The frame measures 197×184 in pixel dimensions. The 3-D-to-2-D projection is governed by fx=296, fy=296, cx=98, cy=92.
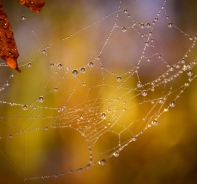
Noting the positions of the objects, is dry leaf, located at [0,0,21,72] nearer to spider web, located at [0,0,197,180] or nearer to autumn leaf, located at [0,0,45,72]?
autumn leaf, located at [0,0,45,72]

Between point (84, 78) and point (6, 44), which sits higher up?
point (6, 44)

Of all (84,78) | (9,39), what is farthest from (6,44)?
(84,78)

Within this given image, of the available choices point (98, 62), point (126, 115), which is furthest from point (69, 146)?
point (98, 62)

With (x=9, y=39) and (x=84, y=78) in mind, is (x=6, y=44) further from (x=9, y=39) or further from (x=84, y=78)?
(x=84, y=78)

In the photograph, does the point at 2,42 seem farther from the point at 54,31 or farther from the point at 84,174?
the point at 84,174

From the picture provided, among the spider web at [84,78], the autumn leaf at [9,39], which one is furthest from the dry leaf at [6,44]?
the spider web at [84,78]

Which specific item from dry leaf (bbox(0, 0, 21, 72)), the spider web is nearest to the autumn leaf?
dry leaf (bbox(0, 0, 21, 72))
